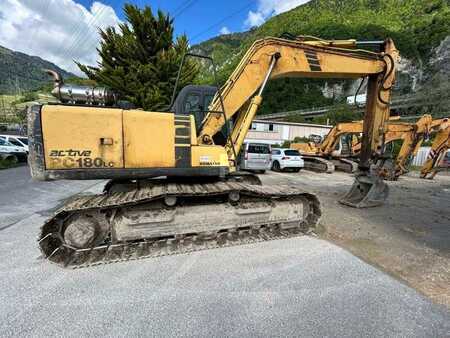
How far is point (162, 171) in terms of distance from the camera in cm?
391

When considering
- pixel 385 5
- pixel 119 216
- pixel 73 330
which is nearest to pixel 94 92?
pixel 119 216

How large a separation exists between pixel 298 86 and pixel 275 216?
8110 centimetres

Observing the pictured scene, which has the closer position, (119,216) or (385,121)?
(119,216)

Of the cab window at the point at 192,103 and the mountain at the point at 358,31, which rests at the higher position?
the mountain at the point at 358,31

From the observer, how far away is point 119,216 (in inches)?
146

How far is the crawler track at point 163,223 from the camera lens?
11.5 ft

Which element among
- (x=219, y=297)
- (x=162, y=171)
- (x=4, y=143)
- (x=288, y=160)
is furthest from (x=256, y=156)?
(x=4, y=143)

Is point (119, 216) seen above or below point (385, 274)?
above

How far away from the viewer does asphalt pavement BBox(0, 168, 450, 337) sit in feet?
7.59

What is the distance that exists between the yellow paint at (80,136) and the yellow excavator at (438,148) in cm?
1527

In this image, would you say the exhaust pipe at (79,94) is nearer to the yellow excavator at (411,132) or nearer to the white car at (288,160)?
the white car at (288,160)

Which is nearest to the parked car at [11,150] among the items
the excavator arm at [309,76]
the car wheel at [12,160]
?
the car wheel at [12,160]

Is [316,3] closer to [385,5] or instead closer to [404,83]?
[385,5]

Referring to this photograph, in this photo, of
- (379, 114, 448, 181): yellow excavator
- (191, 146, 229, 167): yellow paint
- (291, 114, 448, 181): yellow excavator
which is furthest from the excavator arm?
(379, 114, 448, 181): yellow excavator
